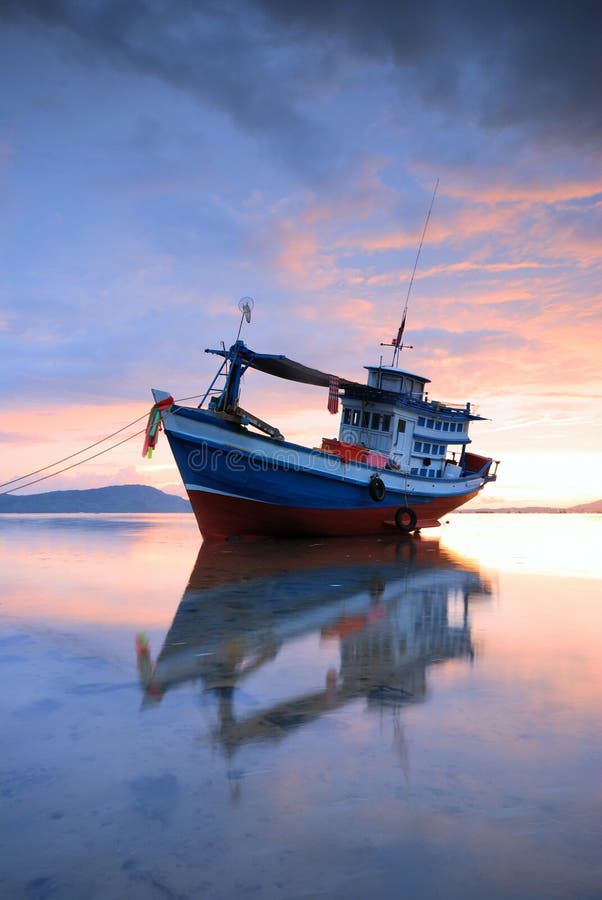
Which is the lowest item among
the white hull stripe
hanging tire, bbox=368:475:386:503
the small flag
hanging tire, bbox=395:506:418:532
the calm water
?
the calm water

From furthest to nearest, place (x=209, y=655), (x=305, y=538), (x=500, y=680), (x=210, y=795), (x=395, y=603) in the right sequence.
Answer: (x=305, y=538) < (x=395, y=603) < (x=209, y=655) < (x=500, y=680) < (x=210, y=795)

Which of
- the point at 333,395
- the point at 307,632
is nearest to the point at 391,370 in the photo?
the point at 333,395

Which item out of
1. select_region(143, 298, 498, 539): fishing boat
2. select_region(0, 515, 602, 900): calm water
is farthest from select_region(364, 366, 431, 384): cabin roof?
select_region(0, 515, 602, 900): calm water

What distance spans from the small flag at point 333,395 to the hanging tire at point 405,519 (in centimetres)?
603

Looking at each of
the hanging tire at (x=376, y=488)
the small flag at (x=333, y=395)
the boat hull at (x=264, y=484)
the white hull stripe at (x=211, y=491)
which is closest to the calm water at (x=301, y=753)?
the boat hull at (x=264, y=484)

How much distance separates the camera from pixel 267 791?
3527 mm

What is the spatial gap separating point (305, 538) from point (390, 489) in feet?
15.1

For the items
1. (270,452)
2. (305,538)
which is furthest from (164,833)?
(305,538)

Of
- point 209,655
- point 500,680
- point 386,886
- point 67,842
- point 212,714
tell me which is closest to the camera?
point 386,886

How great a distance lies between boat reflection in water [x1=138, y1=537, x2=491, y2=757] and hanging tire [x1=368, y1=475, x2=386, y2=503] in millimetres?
8445

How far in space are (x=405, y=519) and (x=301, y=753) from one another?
937 inches

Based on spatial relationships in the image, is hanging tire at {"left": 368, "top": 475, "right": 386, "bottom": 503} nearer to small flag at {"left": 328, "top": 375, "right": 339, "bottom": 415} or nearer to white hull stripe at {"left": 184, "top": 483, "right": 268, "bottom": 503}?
small flag at {"left": 328, "top": 375, "right": 339, "bottom": 415}

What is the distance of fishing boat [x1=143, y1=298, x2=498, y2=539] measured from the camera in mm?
20828

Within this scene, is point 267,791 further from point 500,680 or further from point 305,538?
point 305,538
